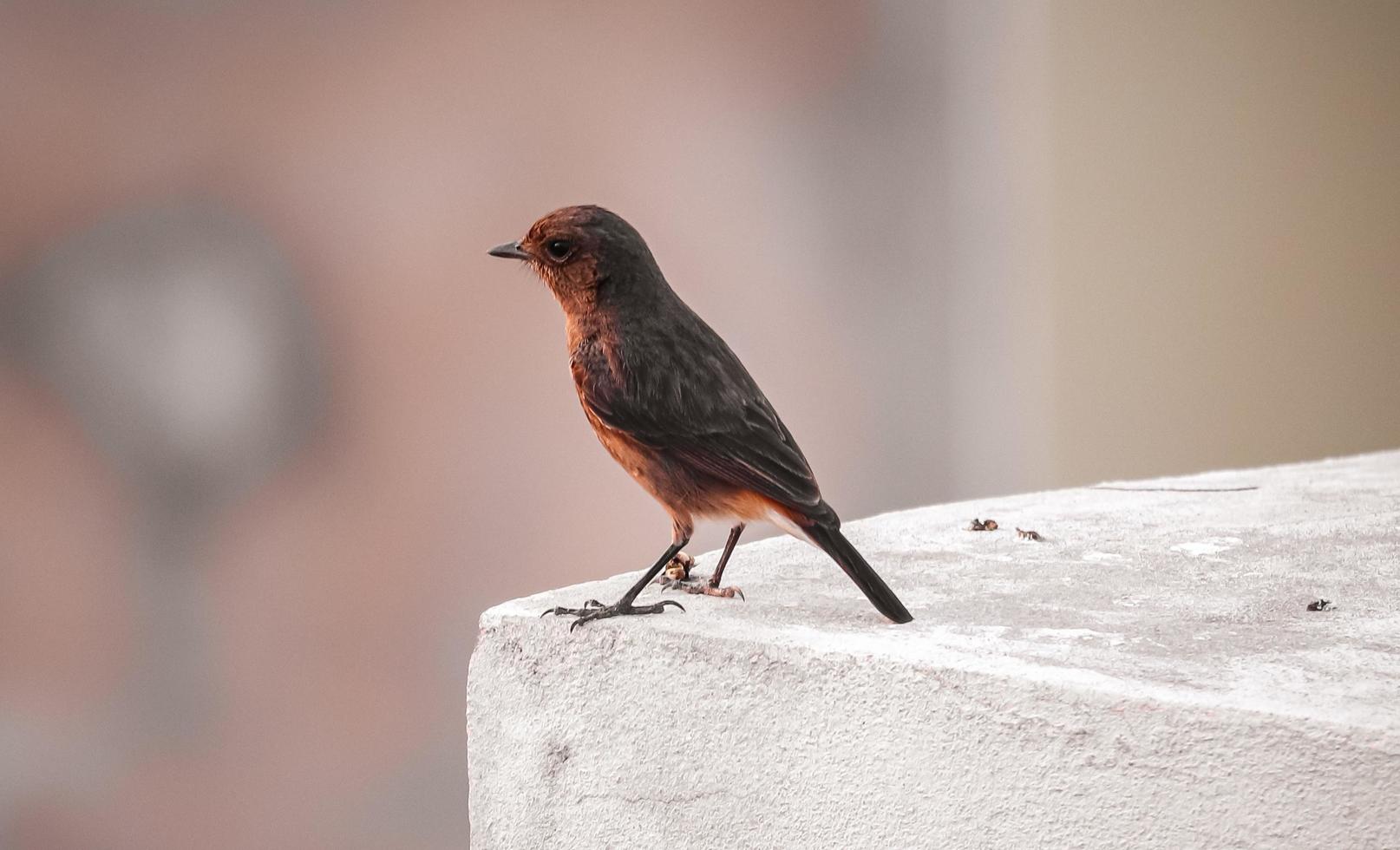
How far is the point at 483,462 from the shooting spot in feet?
14.3

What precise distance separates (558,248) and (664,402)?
0.26 m

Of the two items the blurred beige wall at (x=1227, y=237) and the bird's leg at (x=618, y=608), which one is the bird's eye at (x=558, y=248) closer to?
the bird's leg at (x=618, y=608)

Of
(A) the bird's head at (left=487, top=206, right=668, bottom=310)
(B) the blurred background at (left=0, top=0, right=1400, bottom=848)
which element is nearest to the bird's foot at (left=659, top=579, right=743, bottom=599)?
(A) the bird's head at (left=487, top=206, right=668, bottom=310)

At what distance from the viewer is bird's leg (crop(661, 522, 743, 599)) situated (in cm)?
164

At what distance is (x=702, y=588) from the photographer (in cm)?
167

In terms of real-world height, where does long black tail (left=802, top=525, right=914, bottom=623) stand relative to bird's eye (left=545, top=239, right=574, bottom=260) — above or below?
below

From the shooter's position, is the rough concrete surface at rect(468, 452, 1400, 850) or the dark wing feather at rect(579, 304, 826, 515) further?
the dark wing feather at rect(579, 304, 826, 515)

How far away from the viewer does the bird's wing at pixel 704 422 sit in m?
1.58

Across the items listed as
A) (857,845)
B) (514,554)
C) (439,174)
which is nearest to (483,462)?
(514,554)

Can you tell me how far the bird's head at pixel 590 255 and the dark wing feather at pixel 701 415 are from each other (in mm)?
83

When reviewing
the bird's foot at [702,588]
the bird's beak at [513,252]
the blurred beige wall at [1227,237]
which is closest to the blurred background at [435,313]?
the blurred beige wall at [1227,237]

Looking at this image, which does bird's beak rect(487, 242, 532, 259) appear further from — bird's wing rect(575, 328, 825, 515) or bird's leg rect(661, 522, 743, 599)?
bird's leg rect(661, 522, 743, 599)

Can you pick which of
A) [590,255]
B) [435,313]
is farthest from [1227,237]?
[590,255]

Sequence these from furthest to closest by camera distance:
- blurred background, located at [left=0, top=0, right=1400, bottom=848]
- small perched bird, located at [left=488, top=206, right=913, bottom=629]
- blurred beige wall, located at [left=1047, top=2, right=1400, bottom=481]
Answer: blurred beige wall, located at [left=1047, top=2, right=1400, bottom=481], blurred background, located at [left=0, top=0, right=1400, bottom=848], small perched bird, located at [left=488, top=206, right=913, bottom=629]
